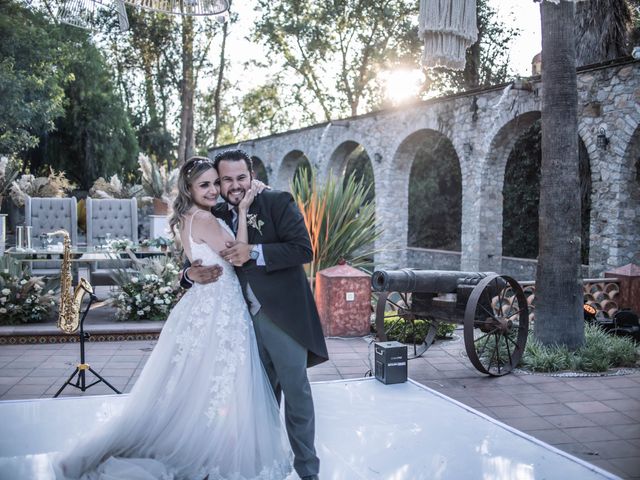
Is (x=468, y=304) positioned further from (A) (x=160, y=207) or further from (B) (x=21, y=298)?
(A) (x=160, y=207)

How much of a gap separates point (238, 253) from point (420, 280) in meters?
2.76

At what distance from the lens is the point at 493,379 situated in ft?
16.5

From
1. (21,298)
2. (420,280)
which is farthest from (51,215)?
(420,280)

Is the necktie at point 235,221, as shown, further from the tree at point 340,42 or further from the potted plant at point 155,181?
the tree at point 340,42

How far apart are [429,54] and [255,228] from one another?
191 centimetres

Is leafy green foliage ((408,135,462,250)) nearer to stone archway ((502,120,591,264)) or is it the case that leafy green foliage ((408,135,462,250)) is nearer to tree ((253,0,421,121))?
stone archway ((502,120,591,264))

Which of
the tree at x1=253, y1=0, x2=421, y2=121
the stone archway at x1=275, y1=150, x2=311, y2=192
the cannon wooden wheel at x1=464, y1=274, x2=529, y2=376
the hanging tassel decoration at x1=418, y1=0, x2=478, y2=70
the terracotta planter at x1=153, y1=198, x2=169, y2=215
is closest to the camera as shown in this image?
the hanging tassel decoration at x1=418, y1=0, x2=478, y2=70

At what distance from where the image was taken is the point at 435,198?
62.1ft

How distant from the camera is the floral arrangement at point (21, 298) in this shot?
21.2 ft

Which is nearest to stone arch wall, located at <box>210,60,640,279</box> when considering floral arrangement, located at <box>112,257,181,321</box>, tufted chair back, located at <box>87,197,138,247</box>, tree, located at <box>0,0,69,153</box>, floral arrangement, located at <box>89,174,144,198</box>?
floral arrangement, located at <box>112,257,181,321</box>

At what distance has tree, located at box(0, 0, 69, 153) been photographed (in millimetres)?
12993

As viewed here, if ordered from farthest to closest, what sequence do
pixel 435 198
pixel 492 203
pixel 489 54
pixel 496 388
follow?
pixel 489 54
pixel 435 198
pixel 492 203
pixel 496 388

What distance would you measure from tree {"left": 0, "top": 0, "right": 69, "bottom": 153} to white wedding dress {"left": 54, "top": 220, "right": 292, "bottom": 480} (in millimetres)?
11827

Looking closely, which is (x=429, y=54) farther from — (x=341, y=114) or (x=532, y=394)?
(x=341, y=114)
